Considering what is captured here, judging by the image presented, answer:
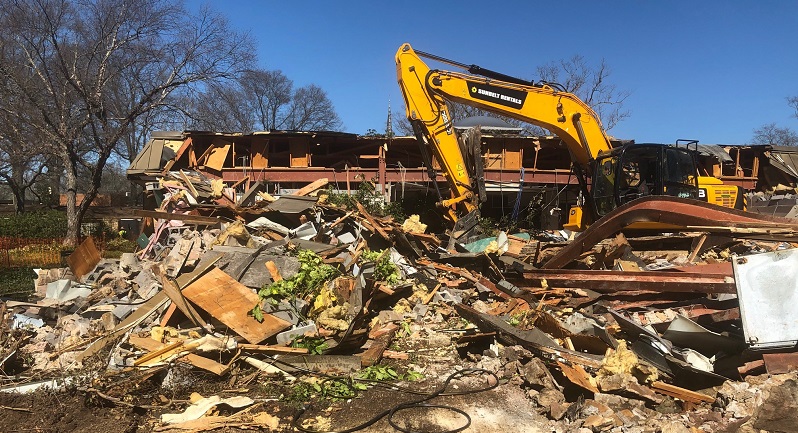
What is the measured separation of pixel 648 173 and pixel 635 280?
3.89 metres

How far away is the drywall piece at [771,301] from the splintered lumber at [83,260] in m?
9.74

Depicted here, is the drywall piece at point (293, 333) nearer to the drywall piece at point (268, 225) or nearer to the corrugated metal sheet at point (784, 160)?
the drywall piece at point (268, 225)

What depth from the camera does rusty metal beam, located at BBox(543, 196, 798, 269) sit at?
510 cm

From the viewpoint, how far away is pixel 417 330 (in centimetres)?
697

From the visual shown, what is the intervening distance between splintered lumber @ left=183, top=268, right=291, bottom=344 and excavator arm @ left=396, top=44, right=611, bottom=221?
5.40 metres

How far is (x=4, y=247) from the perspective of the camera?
17297 millimetres

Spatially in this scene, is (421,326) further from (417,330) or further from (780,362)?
(780,362)

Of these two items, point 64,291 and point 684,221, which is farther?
point 64,291

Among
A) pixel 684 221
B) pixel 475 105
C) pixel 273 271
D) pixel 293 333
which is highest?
pixel 475 105

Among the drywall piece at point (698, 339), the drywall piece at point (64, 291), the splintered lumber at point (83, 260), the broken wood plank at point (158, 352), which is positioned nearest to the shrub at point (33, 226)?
the splintered lumber at point (83, 260)

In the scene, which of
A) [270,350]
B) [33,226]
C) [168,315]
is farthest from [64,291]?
[33,226]

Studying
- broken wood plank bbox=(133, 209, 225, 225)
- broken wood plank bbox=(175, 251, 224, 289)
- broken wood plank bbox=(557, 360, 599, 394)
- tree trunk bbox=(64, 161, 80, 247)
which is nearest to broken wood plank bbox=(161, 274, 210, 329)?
broken wood plank bbox=(175, 251, 224, 289)

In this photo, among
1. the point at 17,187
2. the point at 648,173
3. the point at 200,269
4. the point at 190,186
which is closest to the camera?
the point at 200,269

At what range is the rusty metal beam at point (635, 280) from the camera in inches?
227
